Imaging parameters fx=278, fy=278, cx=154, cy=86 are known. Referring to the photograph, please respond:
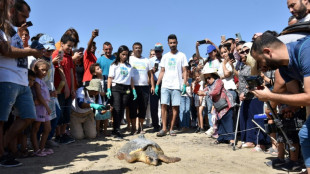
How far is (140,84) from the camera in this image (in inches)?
230

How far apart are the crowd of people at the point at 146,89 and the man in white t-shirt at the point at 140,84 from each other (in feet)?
0.07

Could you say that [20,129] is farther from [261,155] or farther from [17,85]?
[261,155]

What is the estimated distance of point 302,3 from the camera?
2955mm

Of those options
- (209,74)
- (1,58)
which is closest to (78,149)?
(1,58)

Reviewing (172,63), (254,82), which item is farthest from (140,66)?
(254,82)

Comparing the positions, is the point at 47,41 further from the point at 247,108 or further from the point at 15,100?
the point at 247,108

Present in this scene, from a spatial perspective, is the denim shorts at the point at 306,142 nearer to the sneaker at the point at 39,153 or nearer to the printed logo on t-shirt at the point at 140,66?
the sneaker at the point at 39,153

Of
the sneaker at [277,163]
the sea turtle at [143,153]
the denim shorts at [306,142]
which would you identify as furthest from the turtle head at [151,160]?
the denim shorts at [306,142]

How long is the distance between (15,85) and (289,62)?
2562mm

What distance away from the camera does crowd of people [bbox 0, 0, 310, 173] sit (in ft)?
7.79

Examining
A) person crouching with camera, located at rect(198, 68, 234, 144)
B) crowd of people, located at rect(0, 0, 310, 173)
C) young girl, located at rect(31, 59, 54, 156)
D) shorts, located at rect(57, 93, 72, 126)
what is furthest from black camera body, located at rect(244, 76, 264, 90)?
shorts, located at rect(57, 93, 72, 126)

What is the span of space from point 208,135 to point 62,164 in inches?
128

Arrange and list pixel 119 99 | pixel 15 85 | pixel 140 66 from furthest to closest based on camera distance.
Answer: pixel 140 66
pixel 119 99
pixel 15 85

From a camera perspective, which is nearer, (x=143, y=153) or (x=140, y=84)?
(x=143, y=153)
